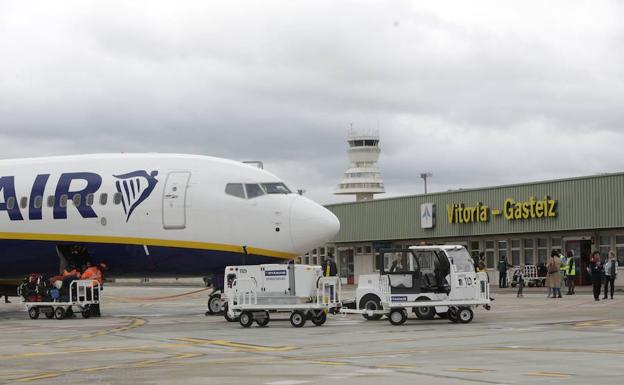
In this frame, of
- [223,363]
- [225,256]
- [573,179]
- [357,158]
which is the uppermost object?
[357,158]

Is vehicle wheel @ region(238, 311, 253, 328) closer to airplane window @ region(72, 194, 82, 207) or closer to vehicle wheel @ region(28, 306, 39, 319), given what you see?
airplane window @ region(72, 194, 82, 207)

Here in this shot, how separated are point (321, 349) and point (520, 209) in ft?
134

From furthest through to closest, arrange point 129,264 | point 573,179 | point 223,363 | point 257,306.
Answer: point 573,179, point 129,264, point 257,306, point 223,363

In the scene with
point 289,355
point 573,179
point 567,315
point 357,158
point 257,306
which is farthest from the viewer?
point 357,158

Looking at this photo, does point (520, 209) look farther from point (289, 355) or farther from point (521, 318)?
point (289, 355)

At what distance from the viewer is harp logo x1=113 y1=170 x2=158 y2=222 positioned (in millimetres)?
30844

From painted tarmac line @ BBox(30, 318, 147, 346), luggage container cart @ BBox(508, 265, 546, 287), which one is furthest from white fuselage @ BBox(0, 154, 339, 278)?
luggage container cart @ BBox(508, 265, 546, 287)

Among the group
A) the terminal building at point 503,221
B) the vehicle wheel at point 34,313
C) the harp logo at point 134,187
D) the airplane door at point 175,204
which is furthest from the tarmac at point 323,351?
the terminal building at point 503,221

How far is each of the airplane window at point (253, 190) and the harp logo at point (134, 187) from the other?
2.85 metres

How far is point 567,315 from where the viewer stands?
2912cm

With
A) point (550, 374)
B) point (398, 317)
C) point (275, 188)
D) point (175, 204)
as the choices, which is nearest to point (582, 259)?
point (275, 188)

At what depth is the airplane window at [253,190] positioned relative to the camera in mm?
30220

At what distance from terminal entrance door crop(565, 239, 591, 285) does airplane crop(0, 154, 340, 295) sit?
29.6 m

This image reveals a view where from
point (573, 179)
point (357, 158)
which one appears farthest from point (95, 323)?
point (357, 158)
